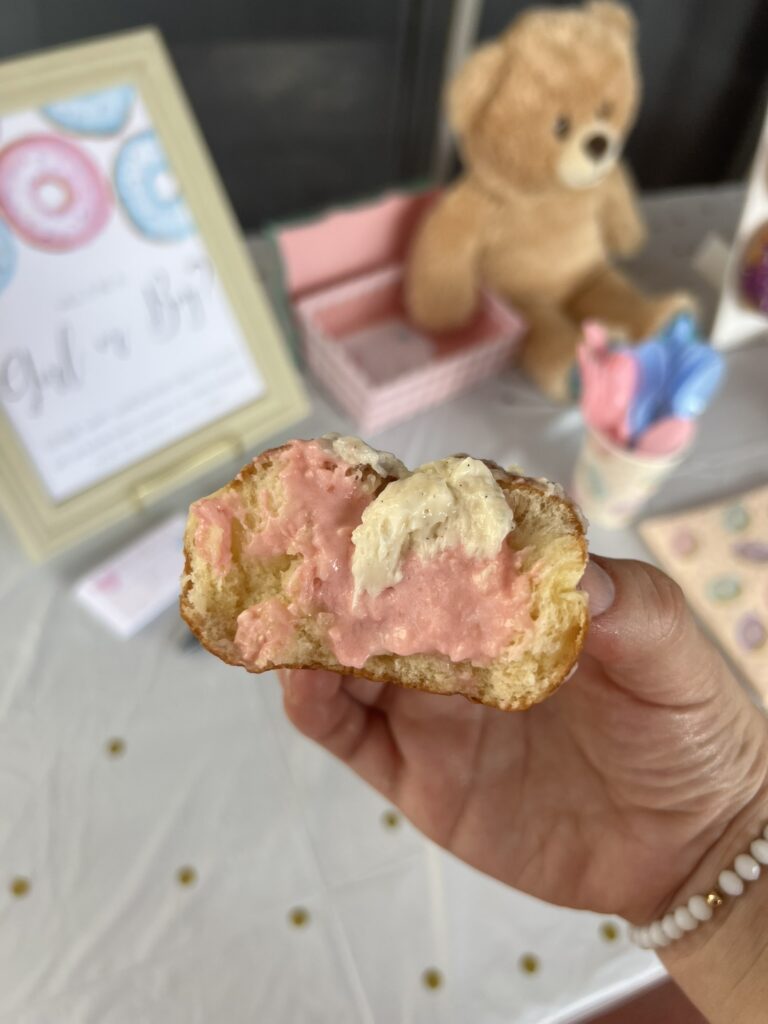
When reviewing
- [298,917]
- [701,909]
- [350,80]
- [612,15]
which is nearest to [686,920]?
[701,909]

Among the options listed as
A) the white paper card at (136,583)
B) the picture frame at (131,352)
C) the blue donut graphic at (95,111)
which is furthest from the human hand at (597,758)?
the blue donut graphic at (95,111)

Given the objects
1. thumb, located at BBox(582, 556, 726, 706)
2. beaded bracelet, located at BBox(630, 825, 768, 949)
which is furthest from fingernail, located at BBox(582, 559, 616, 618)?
beaded bracelet, located at BBox(630, 825, 768, 949)

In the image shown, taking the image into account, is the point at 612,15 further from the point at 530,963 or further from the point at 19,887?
the point at 19,887

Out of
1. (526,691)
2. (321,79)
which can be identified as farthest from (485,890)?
(321,79)

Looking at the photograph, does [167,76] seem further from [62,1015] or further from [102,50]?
[62,1015]

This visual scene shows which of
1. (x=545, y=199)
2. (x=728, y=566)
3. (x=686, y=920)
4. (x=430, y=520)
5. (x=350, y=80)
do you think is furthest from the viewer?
(x=350, y=80)

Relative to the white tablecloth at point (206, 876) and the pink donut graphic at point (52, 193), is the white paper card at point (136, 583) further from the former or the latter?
the pink donut graphic at point (52, 193)
